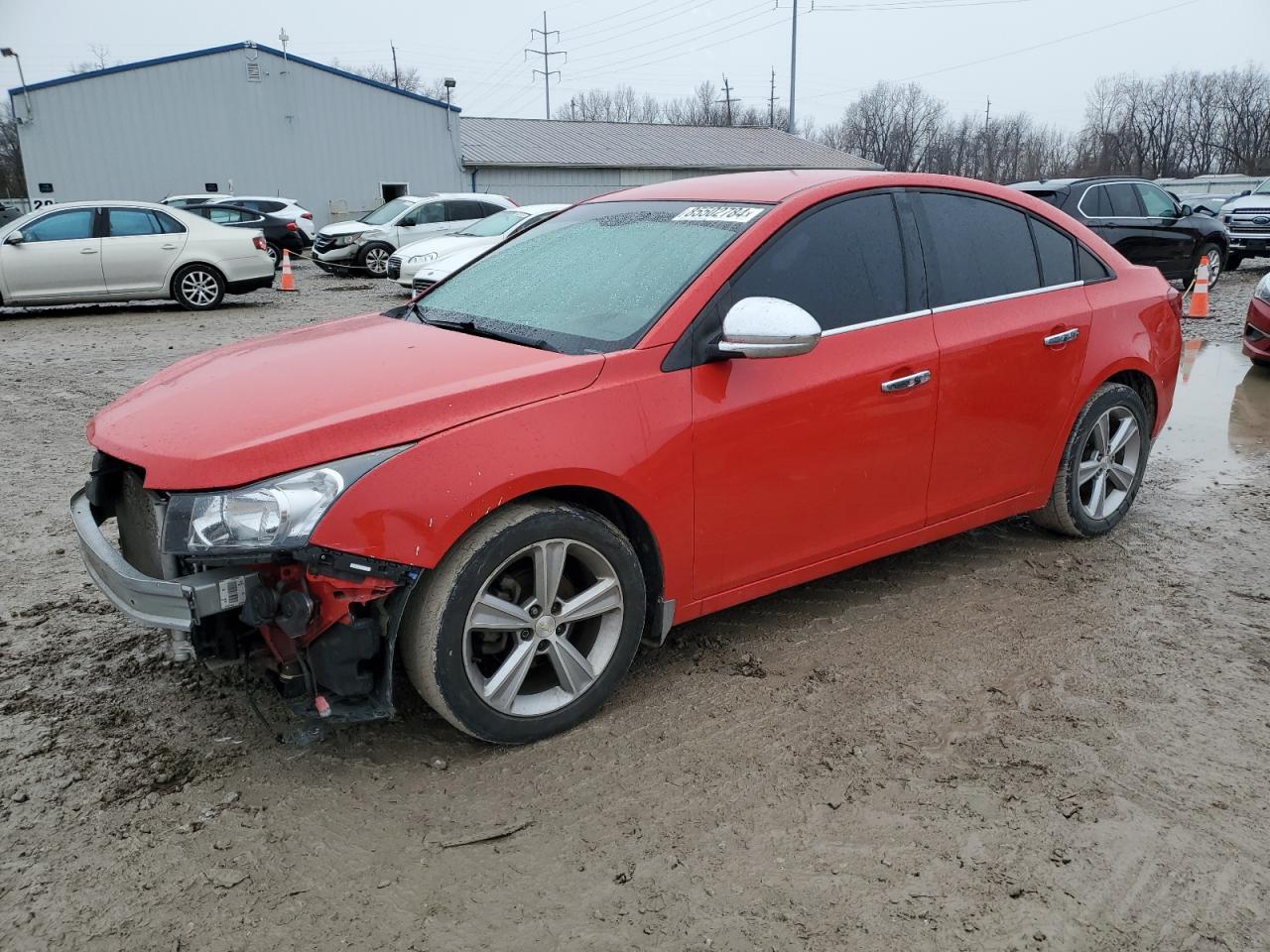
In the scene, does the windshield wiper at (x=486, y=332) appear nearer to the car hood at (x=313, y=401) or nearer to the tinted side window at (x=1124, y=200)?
the car hood at (x=313, y=401)

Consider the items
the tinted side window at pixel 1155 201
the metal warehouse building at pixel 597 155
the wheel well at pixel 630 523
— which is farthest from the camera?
the metal warehouse building at pixel 597 155

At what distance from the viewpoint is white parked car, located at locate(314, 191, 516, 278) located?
66.3 feet

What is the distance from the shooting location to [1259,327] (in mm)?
8781

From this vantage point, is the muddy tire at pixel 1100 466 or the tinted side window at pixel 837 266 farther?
the muddy tire at pixel 1100 466

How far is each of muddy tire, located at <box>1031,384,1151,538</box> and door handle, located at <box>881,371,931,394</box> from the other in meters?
1.14

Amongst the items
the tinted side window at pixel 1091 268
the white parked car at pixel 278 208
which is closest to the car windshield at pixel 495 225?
the white parked car at pixel 278 208

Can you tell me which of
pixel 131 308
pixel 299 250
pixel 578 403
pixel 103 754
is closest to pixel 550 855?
pixel 578 403

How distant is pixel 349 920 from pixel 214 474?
116cm

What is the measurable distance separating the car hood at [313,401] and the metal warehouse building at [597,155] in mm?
37229

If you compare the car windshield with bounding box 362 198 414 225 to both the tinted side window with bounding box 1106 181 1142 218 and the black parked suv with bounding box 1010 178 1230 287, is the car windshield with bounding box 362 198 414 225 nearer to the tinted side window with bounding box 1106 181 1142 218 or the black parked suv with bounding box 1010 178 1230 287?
the black parked suv with bounding box 1010 178 1230 287

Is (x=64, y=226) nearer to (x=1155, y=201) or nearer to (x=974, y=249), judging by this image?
(x=974, y=249)

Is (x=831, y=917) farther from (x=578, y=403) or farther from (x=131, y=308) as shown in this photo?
(x=131, y=308)

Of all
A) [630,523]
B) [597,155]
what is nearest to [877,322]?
[630,523]

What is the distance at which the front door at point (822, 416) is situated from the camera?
3.27 m
